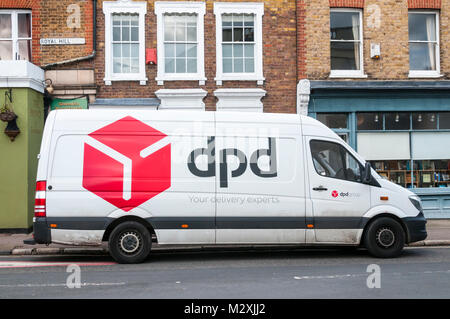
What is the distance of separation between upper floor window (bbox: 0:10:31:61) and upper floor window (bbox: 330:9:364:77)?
884 centimetres

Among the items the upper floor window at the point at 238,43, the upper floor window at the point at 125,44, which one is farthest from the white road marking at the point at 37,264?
the upper floor window at the point at 238,43

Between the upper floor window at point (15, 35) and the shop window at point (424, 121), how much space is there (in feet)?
37.8

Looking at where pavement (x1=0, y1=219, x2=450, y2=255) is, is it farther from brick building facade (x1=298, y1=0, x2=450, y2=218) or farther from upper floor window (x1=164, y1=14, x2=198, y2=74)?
upper floor window (x1=164, y1=14, x2=198, y2=74)

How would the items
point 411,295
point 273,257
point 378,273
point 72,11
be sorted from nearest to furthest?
point 411,295 < point 378,273 < point 273,257 < point 72,11

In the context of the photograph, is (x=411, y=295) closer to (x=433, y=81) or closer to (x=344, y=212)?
(x=344, y=212)

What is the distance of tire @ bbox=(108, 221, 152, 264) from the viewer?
9219mm

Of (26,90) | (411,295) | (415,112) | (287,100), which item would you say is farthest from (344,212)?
(26,90)

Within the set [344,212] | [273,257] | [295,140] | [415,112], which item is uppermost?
[415,112]

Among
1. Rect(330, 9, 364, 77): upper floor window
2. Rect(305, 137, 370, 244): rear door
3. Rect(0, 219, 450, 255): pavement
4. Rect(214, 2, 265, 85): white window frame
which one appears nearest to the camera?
Rect(305, 137, 370, 244): rear door

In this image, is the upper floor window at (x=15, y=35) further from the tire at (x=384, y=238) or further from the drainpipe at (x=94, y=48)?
the tire at (x=384, y=238)

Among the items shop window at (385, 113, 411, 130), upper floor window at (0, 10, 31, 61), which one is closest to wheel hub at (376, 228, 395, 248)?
shop window at (385, 113, 411, 130)

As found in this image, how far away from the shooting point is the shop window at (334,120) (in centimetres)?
1583

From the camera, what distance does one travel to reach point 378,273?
810cm

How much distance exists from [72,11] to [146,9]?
6.80 feet
